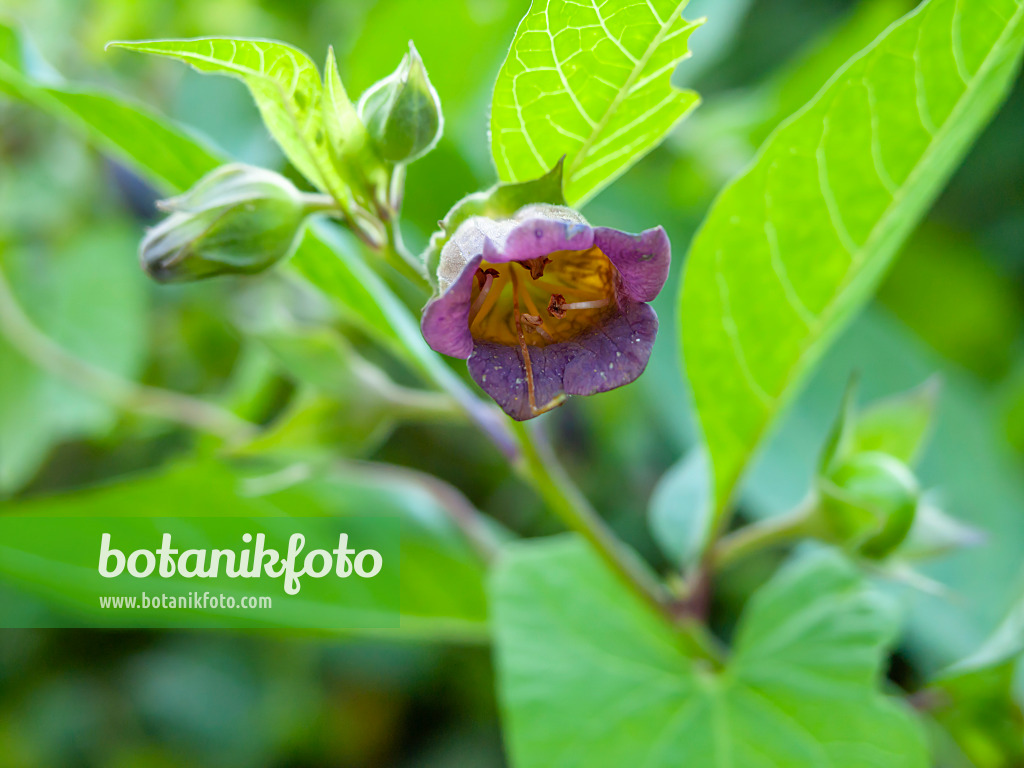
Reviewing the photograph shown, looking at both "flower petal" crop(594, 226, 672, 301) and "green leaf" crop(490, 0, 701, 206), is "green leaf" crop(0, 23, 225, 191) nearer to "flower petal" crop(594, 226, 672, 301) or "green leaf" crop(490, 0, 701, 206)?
"green leaf" crop(490, 0, 701, 206)

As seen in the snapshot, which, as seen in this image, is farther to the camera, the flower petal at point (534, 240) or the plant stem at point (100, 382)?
the plant stem at point (100, 382)

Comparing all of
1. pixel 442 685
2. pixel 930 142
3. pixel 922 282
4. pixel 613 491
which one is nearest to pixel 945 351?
pixel 922 282

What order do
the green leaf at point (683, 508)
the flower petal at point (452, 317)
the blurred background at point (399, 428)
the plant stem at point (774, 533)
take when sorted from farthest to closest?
the blurred background at point (399, 428), the green leaf at point (683, 508), the plant stem at point (774, 533), the flower petal at point (452, 317)

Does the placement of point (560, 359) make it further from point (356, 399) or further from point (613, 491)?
point (613, 491)

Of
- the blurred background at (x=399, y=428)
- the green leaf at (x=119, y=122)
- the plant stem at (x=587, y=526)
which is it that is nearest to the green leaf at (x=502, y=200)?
the plant stem at (x=587, y=526)

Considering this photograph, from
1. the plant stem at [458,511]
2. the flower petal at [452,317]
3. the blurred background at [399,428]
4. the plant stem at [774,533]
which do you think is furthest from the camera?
the blurred background at [399,428]

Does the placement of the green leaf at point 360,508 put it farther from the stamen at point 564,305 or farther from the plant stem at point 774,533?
the stamen at point 564,305

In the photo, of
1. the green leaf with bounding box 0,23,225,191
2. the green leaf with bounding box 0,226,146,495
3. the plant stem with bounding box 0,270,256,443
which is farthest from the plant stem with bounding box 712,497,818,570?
the green leaf with bounding box 0,226,146,495
